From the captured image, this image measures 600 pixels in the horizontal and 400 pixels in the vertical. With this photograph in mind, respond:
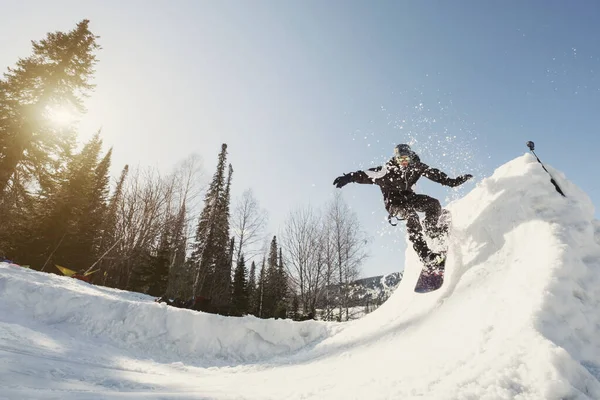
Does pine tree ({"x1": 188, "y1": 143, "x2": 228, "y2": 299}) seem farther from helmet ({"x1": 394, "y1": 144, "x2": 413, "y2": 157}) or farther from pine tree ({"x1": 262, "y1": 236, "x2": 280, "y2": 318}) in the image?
helmet ({"x1": 394, "y1": 144, "x2": 413, "y2": 157})

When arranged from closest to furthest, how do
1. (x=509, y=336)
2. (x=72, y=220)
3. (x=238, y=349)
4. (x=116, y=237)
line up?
(x=509, y=336)
(x=238, y=349)
(x=72, y=220)
(x=116, y=237)

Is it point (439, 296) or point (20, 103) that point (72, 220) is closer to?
point (20, 103)

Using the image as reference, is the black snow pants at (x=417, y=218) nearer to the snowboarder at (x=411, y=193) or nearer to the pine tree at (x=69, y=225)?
the snowboarder at (x=411, y=193)

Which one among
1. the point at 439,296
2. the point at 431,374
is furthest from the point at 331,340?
the point at 431,374

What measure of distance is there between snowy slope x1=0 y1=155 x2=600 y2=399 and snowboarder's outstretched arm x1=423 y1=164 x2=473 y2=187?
1.83 feet

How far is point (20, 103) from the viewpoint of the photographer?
49.1ft

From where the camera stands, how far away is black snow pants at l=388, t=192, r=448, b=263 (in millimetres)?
5168

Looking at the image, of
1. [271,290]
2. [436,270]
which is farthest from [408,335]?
[271,290]

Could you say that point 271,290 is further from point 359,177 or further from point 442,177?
point 442,177

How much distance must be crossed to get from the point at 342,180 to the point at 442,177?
176 cm

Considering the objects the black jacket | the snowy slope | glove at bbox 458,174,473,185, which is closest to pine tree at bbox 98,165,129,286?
the snowy slope

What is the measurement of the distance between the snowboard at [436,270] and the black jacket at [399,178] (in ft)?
2.40

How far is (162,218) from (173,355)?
17.3m

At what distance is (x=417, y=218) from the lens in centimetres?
527
